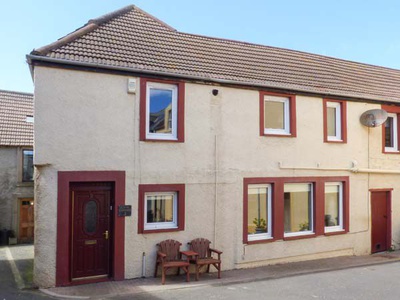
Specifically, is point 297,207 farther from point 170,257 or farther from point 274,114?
point 170,257

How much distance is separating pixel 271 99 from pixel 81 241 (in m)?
7.11

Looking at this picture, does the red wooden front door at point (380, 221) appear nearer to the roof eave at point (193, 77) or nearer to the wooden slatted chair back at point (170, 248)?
the roof eave at point (193, 77)

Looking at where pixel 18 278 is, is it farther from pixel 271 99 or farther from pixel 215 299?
pixel 271 99

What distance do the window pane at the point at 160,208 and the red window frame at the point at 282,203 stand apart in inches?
90.7

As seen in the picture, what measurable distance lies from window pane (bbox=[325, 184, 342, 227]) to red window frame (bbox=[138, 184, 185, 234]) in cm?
550

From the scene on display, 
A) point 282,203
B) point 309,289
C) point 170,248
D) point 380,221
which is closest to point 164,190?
point 170,248

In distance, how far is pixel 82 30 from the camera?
1049 cm

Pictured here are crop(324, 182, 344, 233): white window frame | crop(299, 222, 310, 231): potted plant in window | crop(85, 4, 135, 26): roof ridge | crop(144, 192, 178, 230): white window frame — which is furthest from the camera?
→ crop(324, 182, 344, 233): white window frame

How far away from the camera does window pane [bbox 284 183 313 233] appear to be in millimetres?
12211

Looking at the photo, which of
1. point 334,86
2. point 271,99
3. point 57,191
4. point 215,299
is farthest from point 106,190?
point 334,86

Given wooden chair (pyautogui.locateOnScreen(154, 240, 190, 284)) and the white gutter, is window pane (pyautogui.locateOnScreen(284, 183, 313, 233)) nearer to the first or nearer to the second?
Answer: the white gutter

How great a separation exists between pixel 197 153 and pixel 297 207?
415 cm

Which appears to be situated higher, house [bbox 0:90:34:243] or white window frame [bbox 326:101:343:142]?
white window frame [bbox 326:101:343:142]

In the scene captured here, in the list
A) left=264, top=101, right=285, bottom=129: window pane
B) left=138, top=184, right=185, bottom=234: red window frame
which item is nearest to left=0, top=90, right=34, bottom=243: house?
left=138, top=184, right=185, bottom=234: red window frame
